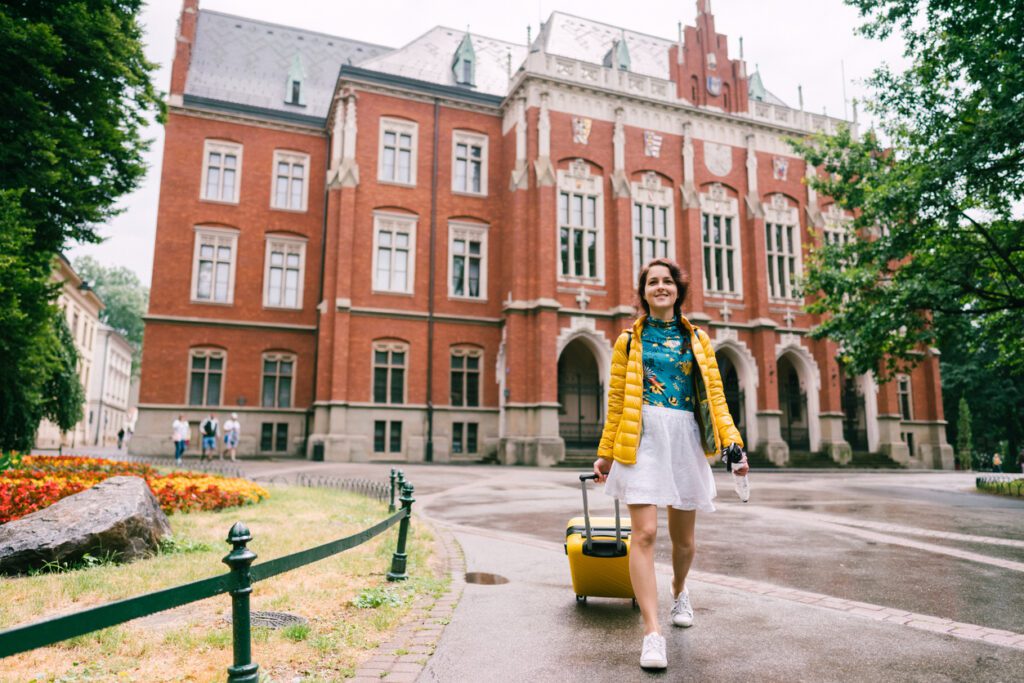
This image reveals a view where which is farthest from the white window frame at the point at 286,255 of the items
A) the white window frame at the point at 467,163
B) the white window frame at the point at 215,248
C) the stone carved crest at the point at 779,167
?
the stone carved crest at the point at 779,167

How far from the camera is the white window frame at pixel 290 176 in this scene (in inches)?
1088

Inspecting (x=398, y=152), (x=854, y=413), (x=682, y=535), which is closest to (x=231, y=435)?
(x=398, y=152)

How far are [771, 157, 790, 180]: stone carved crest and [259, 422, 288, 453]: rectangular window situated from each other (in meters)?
22.9

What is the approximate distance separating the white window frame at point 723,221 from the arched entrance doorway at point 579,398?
5.80m

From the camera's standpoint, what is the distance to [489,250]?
26938mm

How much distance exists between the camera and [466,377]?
2605cm

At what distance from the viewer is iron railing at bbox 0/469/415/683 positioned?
6.49ft

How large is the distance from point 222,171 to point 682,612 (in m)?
27.4

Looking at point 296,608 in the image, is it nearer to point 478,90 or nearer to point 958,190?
point 958,190

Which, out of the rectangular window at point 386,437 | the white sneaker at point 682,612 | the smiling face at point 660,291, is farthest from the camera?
the rectangular window at point 386,437

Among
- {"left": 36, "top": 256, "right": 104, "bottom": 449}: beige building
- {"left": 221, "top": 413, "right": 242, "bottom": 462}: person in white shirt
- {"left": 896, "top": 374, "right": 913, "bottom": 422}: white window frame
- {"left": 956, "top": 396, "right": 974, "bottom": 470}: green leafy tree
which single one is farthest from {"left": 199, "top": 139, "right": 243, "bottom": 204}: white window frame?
{"left": 956, "top": 396, "right": 974, "bottom": 470}: green leafy tree

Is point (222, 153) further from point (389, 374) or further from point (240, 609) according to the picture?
point (240, 609)

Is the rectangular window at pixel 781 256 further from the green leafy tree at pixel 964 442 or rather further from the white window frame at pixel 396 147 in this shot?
the white window frame at pixel 396 147

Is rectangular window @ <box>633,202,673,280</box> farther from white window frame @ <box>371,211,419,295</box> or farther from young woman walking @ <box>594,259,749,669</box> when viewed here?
young woman walking @ <box>594,259,749,669</box>
